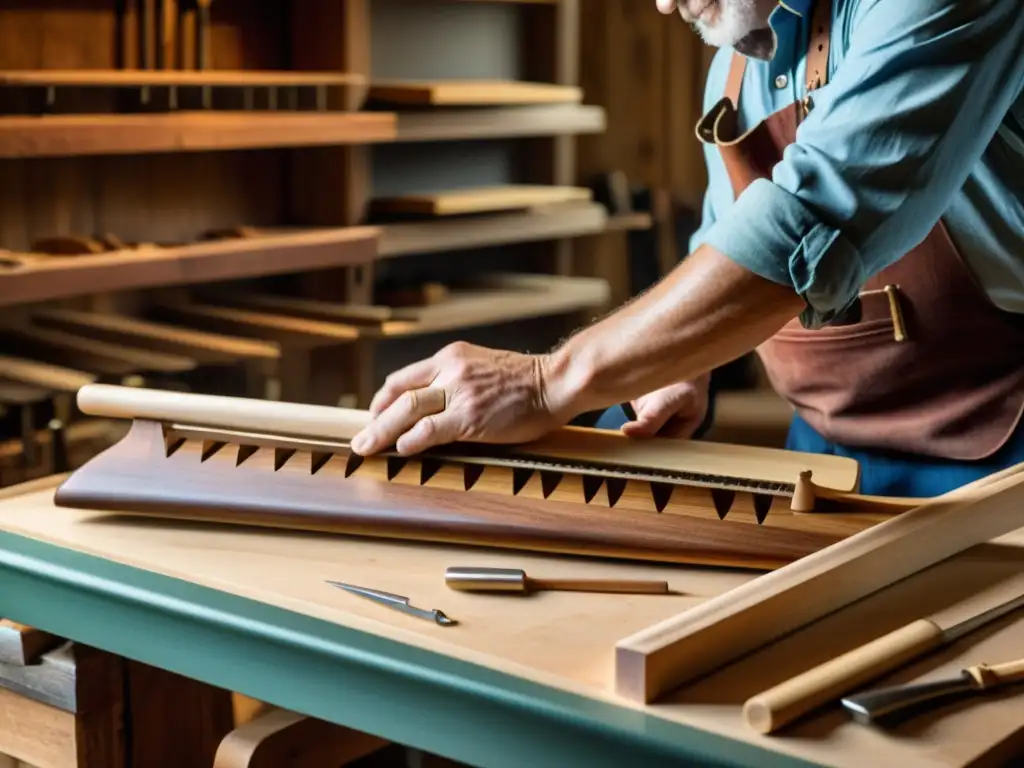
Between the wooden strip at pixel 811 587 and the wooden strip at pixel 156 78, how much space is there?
6.09ft

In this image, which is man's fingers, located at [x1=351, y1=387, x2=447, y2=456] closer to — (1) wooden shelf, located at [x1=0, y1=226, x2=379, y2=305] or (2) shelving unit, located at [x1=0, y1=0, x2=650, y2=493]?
(2) shelving unit, located at [x1=0, y1=0, x2=650, y2=493]

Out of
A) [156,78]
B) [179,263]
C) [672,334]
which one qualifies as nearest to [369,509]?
[672,334]

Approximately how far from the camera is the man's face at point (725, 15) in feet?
5.88

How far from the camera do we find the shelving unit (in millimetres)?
2852

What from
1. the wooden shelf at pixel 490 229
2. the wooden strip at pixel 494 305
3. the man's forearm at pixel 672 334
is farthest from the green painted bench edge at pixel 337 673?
the wooden shelf at pixel 490 229

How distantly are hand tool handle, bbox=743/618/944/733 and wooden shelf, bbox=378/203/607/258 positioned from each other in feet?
8.03

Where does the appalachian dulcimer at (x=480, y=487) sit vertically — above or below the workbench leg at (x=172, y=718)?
above

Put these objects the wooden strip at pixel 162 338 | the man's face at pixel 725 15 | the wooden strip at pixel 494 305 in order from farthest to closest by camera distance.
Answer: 1. the wooden strip at pixel 494 305
2. the wooden strip at pixel 162 338
3. the man's face at pixel 725 15

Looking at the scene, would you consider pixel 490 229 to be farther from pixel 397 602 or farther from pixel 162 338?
pixel 397 602

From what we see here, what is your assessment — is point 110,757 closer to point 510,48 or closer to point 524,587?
point 524,587

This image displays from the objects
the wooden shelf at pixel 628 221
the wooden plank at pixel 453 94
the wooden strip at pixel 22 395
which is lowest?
the wooden strip at pixel 22 395

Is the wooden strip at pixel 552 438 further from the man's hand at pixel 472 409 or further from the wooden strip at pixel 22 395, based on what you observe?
the wooden strip at pixel 22 395

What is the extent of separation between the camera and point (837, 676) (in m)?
1.14

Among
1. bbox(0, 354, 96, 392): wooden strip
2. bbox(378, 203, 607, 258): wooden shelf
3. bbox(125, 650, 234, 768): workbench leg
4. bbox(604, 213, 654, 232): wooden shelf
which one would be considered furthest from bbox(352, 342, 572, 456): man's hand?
bbox(604, 213, 654, 232): wooden shelf
